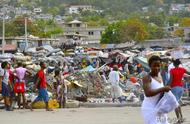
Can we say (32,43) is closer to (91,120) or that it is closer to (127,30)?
(127,30)

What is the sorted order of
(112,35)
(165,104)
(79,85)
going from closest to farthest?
(165,104)
(79,85)
(112,35)

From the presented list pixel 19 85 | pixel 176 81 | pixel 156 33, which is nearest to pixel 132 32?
pixel 156 33

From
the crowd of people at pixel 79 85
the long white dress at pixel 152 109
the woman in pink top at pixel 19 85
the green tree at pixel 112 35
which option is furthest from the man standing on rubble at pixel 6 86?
the green tree at pixel 112 35

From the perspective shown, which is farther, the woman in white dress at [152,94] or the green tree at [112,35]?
the green tree at [112,35]

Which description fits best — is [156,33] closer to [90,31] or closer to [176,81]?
[90,31]

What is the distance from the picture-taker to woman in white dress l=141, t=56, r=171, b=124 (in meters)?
7.95

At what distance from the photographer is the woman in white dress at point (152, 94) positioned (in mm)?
7945

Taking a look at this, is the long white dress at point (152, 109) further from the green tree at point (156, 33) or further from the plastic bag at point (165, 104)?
the green tree at point (156, 33)

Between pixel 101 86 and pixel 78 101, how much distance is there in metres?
3.25

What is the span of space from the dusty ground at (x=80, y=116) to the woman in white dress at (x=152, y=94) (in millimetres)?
5573

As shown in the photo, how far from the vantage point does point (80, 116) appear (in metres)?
15.0

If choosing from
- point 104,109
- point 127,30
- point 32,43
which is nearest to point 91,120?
point 104,109

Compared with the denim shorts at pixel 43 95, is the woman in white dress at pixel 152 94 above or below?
above

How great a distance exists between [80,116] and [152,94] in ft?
23.8
